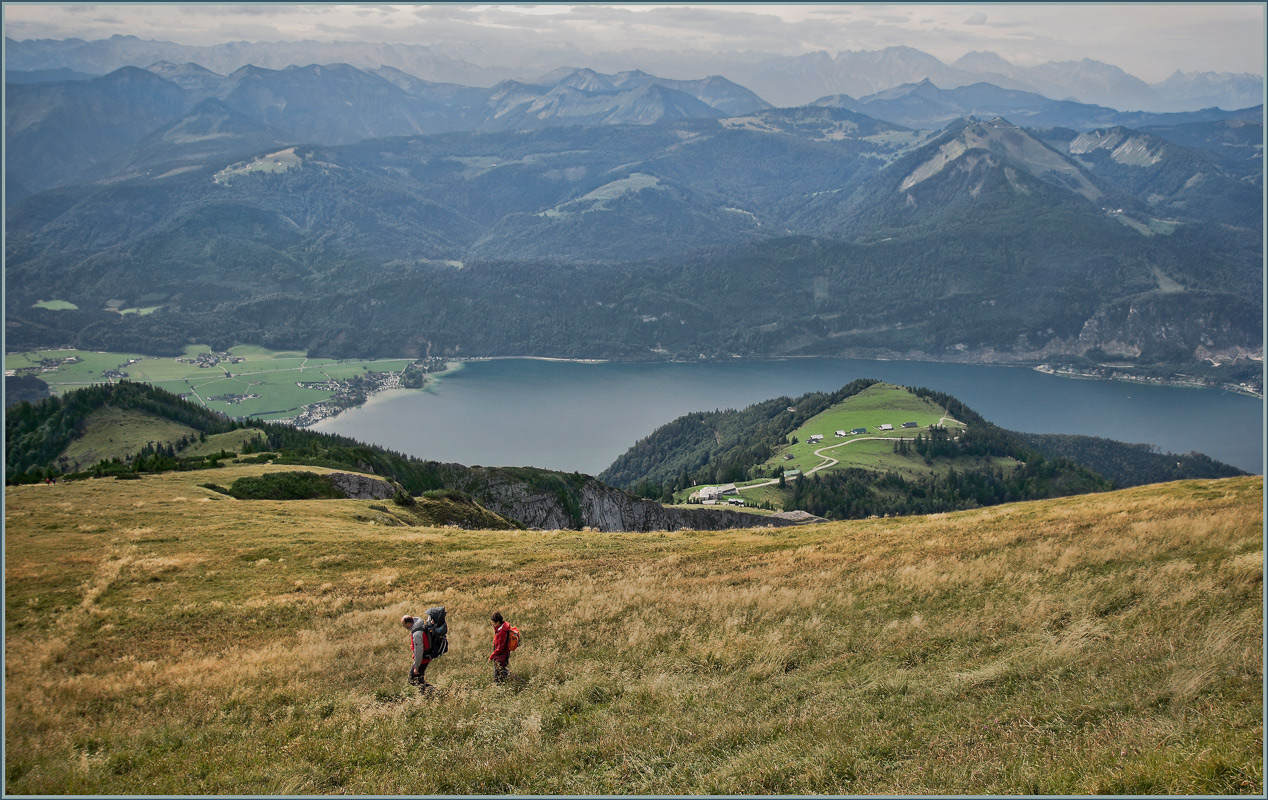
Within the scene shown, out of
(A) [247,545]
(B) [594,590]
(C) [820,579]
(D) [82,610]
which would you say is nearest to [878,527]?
(C) [820,579]

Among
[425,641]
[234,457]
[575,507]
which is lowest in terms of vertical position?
[425,641]

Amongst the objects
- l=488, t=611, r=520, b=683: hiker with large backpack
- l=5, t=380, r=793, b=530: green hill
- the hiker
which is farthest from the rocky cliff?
l=488, t=611, r=520, b=683: hiker with large backpack

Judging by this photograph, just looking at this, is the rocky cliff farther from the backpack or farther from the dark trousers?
the dark trousers

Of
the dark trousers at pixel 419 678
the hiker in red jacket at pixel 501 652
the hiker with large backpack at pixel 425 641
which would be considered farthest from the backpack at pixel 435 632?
the hiker in red jacket at pixel 501 652

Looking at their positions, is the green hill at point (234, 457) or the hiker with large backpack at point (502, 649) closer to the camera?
the hiker with large backpack at point (502, 649)

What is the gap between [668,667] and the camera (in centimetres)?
1838

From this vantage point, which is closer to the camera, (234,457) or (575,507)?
(234,457)

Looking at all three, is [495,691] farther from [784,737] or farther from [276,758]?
[784,737]

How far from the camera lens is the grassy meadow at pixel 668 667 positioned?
1359cm

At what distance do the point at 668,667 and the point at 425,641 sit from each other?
226 inches

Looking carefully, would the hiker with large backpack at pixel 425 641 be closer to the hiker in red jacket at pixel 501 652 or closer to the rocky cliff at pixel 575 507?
the hiker in red jacket at pixel 501 652

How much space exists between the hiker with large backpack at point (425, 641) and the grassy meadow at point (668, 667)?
45cm

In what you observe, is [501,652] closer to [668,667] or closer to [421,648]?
[421,648]

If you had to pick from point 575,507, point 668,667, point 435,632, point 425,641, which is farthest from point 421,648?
point 575,507
